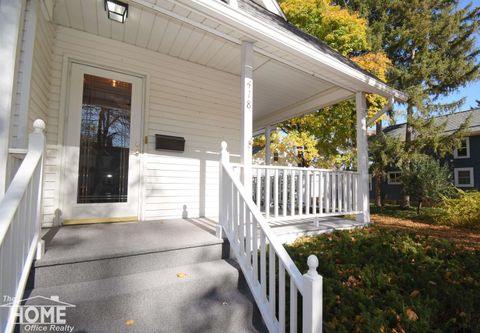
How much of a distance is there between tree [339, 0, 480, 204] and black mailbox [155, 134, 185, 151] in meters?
11.2

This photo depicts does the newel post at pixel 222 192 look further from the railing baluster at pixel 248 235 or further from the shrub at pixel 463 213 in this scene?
the shrub at pixel 463 213

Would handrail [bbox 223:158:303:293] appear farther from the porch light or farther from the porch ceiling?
the porch light

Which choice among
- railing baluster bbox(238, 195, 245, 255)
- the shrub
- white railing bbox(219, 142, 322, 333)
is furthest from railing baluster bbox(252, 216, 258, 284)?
the shrub

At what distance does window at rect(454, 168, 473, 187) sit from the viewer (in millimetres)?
13391

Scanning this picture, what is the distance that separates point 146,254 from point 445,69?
15.1 meters

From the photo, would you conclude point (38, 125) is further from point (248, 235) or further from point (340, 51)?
point (340, 51)

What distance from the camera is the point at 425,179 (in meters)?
8.54

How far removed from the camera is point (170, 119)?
4.05 m

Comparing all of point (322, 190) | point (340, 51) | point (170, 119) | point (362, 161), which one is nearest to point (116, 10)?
point (170, 119)

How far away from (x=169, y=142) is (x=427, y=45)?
13.9 meters

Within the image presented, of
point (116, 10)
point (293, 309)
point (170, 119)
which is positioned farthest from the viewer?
point (170, 119)

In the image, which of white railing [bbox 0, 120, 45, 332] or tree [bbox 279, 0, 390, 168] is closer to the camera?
white railing [bbox 0, 120, 45, 332]

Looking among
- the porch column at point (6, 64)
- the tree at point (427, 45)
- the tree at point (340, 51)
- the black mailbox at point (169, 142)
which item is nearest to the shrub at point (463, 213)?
the tree at point (340, 51)

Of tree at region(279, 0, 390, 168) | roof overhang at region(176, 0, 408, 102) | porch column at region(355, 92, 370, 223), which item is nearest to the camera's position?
roof overhang at region(176, 0, 408, 102)
